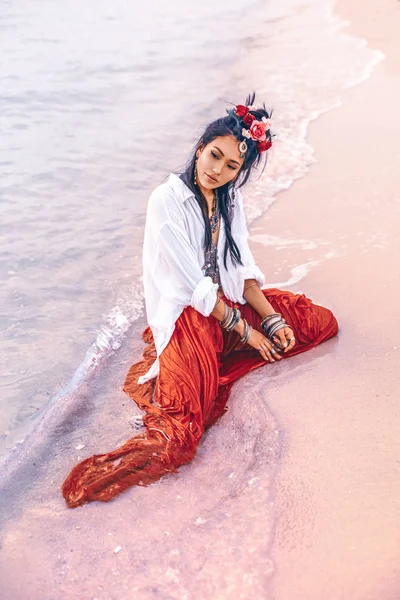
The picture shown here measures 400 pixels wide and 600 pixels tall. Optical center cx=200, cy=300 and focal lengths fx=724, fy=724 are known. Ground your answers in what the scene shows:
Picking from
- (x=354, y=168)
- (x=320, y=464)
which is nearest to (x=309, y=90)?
(x=354, y=168)

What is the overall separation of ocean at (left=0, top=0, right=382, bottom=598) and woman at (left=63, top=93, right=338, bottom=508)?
0.11 metres

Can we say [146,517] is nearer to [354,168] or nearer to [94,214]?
[94,214]

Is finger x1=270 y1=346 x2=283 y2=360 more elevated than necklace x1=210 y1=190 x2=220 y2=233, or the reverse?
necklace x1=210 y1=190 x2=220 y2=233

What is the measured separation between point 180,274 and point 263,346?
1.72 ft

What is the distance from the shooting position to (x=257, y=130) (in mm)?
2961

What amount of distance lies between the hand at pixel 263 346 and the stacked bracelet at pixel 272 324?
58 mm

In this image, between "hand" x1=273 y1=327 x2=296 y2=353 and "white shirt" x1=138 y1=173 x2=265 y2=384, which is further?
"hand" x1=273 y1=327 x2=296 y2=353

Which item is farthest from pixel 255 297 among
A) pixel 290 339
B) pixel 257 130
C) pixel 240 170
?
pixel 257 130

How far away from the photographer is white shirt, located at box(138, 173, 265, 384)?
3.01 meters

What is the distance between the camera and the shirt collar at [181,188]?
306 centimetres

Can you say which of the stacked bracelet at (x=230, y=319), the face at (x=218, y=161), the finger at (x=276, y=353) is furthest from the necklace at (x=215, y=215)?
the finger at (x=276, y=353)

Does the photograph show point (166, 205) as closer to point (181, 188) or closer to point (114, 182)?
point (181, 188)

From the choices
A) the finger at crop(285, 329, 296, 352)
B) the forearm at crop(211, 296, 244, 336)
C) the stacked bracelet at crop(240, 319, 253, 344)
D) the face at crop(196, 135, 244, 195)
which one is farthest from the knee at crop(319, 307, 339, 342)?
the face at crop(196, 135, 244, 195)

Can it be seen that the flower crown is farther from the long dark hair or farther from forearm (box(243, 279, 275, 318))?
forearm (box(243, 279, 275, 318))
